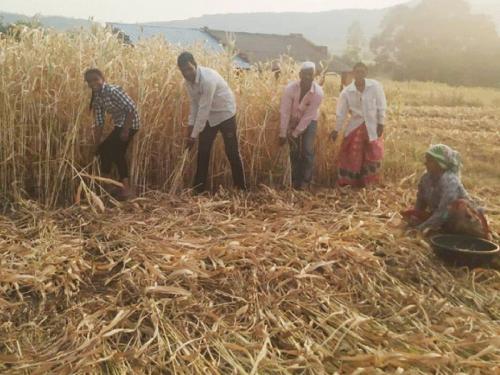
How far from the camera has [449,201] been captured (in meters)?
3.75

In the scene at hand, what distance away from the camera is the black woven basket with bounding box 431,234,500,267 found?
11.2 ft

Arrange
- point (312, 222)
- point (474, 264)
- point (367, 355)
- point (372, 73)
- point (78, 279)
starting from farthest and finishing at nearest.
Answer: point (372, 73) < point (312, 222) < point (474, 264) < point (78, 279) < point (367, 355)

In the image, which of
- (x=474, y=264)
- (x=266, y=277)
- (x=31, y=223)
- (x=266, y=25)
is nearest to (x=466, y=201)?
(x=474, y=264)

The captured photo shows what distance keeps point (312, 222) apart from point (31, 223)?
2025 mm

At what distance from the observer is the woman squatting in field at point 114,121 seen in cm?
413

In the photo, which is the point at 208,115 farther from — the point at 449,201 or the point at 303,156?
the point at 449,201

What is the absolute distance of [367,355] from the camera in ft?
7.74

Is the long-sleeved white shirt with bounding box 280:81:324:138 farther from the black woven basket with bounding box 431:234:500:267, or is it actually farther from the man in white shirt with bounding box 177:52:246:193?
the black woven basket with bounding box 431:234:500:267

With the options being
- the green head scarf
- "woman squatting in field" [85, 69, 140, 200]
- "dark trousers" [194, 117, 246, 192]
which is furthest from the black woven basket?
"woman squatting in field" [85, 69, 140, 200]

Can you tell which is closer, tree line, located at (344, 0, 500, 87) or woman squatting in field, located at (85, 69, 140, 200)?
woman squatting in field, located at (85, 69, 140, 200)

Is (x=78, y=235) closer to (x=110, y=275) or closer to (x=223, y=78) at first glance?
(x=110, y=275)

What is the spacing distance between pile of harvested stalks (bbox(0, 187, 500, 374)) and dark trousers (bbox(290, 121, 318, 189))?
3.78ft

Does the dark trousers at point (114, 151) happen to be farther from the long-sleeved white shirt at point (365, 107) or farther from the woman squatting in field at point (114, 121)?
the long-sleeved white shirt at point (365, 107)

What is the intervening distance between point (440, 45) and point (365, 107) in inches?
1182
